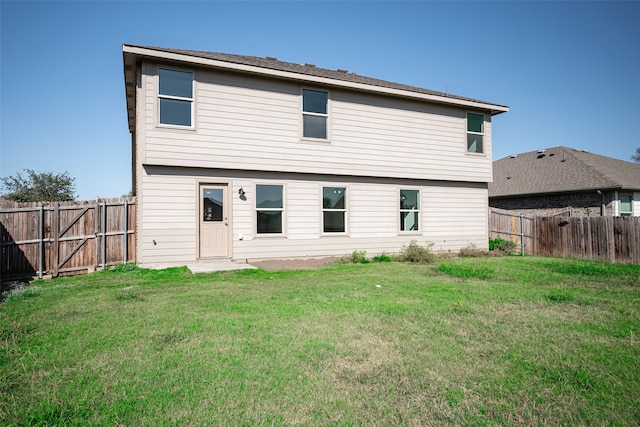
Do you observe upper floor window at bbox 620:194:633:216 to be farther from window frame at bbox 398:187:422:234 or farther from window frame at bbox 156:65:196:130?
window frame at bbox 156:65:196:130

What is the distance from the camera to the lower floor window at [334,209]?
1208 centimetres

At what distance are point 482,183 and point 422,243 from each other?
4.04 meters

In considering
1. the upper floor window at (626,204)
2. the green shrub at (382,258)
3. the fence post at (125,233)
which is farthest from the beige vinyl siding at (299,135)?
the upper floor window at (626,204)

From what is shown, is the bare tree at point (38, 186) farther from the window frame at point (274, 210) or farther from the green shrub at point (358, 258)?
the green shrub at point (358, 258)

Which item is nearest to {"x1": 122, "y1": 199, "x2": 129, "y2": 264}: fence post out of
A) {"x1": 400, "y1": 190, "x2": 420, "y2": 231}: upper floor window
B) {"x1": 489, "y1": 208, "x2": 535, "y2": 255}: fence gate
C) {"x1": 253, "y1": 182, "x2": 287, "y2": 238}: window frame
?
{"x1": 253, "y1": 182, "x2": 287, "y2": 238}: window frame

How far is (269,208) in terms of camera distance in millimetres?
11195

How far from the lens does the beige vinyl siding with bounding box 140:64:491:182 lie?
10109mm

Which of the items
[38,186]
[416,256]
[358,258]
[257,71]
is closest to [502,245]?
[416,256]

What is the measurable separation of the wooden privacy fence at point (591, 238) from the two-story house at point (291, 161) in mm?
2264

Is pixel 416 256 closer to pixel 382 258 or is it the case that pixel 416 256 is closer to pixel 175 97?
pixel 382 258

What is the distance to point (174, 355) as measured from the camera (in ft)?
11.2

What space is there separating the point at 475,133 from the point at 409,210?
443cm

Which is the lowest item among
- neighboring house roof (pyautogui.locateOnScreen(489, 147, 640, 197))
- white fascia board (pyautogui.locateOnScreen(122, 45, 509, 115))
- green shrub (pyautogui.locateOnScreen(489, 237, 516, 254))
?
green shrub (pyautogui.locateOnScreen(489, 237, 516, 254))

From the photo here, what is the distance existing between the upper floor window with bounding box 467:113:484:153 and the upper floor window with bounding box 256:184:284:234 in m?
8.34
